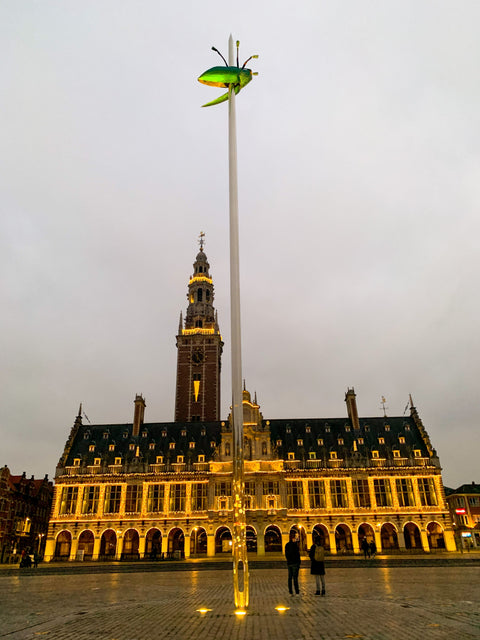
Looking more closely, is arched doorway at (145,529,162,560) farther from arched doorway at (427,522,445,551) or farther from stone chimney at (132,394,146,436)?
arched doorway at (427,522,445,551)

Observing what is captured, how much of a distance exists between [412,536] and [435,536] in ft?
8.97

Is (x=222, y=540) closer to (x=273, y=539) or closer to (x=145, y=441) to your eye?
(x=273, y=539)

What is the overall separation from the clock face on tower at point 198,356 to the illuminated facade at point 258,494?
19556 mm

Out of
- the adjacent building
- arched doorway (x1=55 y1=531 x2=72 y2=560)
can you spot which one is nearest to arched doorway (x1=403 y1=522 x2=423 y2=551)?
arched doorway (x1=55 y1=531 x2=72 y2=560)

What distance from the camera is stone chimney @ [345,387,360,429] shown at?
68.1 metres

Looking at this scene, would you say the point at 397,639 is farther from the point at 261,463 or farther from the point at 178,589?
the point at 261,463

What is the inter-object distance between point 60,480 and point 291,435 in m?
31.6

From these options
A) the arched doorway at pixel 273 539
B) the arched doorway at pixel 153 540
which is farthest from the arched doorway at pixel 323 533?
the arched doorway at pixel 153 540

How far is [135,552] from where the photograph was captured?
196ft

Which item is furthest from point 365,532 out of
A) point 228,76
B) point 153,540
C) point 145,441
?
point 228,76

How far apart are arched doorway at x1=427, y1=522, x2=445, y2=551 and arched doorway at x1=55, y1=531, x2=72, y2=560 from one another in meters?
44.8

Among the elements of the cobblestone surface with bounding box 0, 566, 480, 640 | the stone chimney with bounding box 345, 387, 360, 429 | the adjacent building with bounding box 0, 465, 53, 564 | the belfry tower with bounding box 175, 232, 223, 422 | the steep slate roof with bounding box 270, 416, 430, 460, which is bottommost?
the cobblestone surface with bounding box 0, 566, 480, 640

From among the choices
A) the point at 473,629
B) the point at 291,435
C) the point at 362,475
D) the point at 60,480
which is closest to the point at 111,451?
the point at 60,480

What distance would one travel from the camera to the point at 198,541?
6094cm
